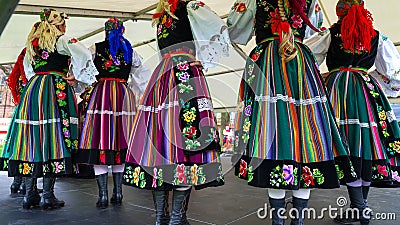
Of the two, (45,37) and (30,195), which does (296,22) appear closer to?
(45,37)

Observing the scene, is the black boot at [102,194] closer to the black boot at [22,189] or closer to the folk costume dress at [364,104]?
the black boot at [22,189]

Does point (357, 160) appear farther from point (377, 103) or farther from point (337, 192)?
Answer: point (337, 192)

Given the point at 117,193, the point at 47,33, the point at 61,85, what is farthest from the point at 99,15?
the point at 117,193

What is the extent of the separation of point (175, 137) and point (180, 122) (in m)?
0.08

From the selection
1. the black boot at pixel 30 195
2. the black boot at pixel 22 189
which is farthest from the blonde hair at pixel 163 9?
the black boot at pixel 22 189

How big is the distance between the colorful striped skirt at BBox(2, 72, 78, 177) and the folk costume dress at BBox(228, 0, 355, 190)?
1.26m

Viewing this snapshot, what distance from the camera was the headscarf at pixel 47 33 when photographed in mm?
2393

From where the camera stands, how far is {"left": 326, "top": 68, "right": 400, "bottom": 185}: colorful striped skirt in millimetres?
1855

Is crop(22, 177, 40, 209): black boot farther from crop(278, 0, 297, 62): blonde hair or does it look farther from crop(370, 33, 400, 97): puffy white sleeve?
crop(370, 33, 400, 97): puffy white sleeve

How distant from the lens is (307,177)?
1.49 meters

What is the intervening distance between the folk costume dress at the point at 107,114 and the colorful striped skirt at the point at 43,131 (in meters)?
0.12

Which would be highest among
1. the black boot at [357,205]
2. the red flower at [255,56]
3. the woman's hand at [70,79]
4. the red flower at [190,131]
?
the woman's hand at [70,79]

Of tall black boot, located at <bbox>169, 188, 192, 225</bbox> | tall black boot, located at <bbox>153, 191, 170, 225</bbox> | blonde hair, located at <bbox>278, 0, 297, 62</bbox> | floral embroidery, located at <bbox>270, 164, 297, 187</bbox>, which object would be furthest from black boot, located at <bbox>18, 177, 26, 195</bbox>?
blonde hair, located at <bbox>278, 0, 297, 62</bbox>

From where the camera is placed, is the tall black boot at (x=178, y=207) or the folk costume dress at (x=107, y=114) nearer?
the tall black boot at (x=178, y=207)
